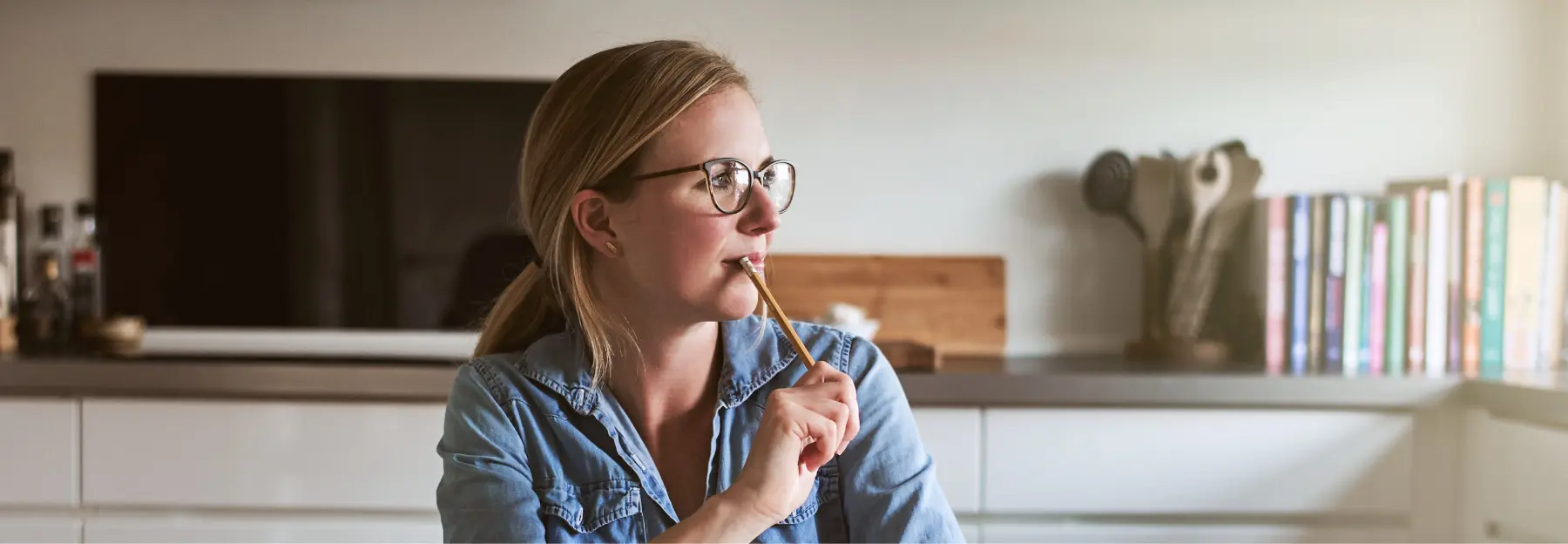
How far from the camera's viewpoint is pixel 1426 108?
2.42 m

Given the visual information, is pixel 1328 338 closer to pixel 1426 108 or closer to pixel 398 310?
pixel 1426 108

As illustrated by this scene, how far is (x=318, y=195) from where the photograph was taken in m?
2.41

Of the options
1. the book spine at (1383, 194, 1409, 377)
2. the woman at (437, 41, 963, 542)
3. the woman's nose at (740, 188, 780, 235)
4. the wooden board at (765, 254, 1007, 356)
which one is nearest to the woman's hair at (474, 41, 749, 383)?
the woman at (437, 41, 963, 542)

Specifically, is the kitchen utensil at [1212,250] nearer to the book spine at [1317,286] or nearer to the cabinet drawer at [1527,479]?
the book spine at [1317,286]

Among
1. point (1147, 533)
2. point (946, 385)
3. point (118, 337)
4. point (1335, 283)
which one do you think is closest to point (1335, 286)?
point (1335, 283)

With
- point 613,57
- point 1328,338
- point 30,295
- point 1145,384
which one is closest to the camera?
point 613,57

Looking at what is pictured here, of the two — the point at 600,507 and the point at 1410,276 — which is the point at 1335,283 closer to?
the point at 1410,276

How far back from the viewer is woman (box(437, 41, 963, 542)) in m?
1.04

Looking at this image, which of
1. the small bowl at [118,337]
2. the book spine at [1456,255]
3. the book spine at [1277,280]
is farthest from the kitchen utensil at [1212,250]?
the small bowl at [118,337]

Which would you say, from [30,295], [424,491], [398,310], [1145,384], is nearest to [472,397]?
[424,491]

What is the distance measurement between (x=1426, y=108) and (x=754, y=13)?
4.91ft

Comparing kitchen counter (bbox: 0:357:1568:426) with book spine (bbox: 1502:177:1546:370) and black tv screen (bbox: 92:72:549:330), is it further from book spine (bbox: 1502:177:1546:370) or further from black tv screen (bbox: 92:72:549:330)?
black tv screen (bbox: 92:72:549:330)

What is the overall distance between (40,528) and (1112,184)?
2118 millimetres

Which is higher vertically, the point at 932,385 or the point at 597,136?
the point at 597,136
